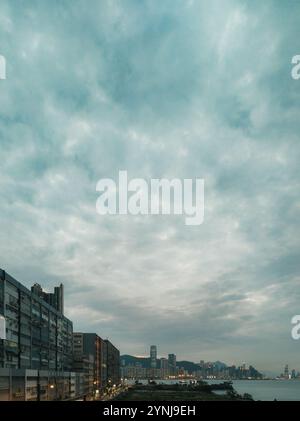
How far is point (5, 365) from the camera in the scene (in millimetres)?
84062

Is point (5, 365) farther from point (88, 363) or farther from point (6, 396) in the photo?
point (88, 363)

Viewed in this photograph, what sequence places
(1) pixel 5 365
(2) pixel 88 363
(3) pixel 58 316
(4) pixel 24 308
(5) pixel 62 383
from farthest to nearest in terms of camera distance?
1. (2) pixel 88 363
2. (3) pixel 58 316
3. (5) pixel 62 383
4. (4) pixel 24 308
5. (1) pixel 5 365

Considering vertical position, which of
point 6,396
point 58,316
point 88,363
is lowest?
point 88,363

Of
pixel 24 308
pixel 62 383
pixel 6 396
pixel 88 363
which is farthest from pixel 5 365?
pixel 88 363

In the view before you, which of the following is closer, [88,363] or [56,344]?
[56,344]
